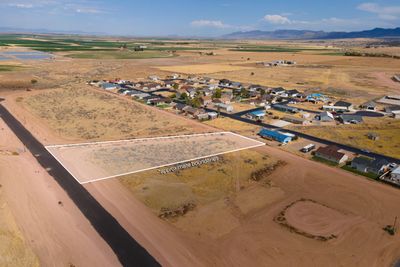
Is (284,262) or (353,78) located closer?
(284,262)

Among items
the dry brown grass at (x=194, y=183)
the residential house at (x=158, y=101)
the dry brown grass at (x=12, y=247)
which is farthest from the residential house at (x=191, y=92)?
the dry brown grass at (x=12, y=247)

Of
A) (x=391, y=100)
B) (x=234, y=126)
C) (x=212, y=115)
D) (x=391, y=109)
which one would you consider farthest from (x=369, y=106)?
(x=212, y=115)

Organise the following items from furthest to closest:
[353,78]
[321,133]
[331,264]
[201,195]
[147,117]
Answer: [353,78], [147,117], [321,133], [201,195], [331,264]

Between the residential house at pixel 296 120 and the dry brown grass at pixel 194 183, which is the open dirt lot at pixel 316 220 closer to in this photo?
the dry brown grass at pixel 194 183

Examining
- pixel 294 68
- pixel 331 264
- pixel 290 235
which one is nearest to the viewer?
pixel 331 264

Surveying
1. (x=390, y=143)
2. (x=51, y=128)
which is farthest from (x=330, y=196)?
(x=51, y=128)

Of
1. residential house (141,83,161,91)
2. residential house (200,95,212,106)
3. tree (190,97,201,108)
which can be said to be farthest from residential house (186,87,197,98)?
residential house (141,83,161,91)

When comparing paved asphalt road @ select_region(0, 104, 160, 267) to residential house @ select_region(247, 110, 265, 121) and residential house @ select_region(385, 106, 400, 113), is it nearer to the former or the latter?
residential house @ select_region(247, 110, 265, 121)

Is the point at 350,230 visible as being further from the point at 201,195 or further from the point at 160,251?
the point at 160,251
